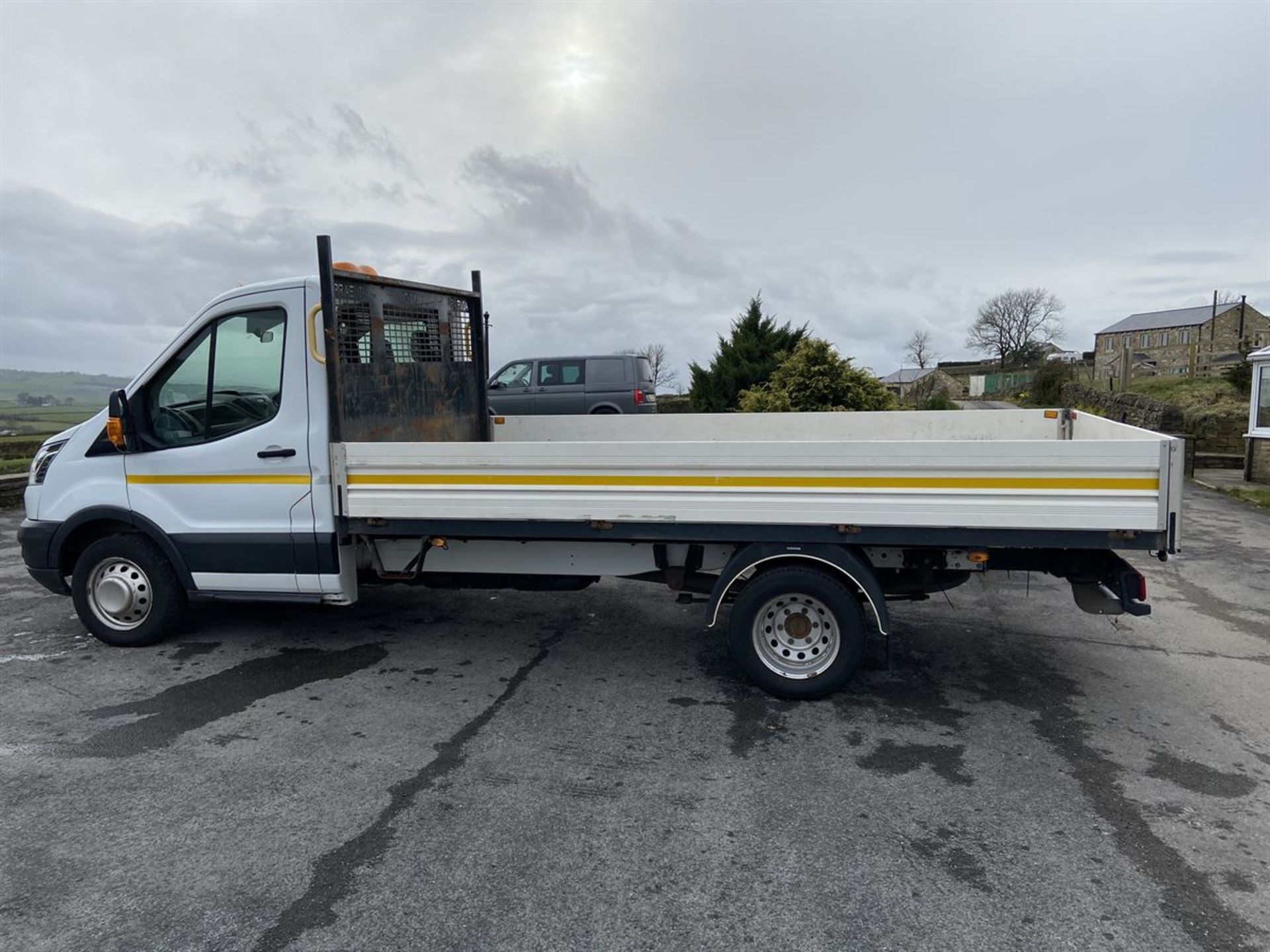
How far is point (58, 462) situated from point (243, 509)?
1470 millimetres

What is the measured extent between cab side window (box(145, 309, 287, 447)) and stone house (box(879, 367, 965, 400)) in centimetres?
1939

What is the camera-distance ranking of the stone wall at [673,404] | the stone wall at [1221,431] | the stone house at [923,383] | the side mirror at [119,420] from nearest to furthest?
the side mirror at [119,420]
the stone wall at [1221,431]
the stone wall at [673,404]
the stone house at [923,383]

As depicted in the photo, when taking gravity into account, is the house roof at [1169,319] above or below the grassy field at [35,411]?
above

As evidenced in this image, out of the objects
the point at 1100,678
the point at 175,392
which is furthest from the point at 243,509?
the point at 1100,678

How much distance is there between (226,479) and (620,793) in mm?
3314

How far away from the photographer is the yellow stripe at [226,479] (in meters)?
5.21

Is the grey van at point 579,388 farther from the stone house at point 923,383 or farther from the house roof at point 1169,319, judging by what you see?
the house roof at point 1169,319

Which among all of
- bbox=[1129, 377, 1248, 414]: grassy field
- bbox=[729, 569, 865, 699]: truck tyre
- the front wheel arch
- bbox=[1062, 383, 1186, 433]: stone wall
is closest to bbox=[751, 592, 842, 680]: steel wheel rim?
bbox=[729, 569, 865, 699]: truck tyre

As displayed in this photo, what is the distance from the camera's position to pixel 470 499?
16.0 feet

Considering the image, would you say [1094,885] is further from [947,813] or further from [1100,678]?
[1100,678]

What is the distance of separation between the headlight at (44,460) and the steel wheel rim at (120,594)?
0.75 m

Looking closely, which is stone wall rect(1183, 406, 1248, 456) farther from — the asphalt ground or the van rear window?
the asphalt ground

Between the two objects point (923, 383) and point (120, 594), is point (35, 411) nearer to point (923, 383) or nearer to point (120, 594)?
point (120, 594)

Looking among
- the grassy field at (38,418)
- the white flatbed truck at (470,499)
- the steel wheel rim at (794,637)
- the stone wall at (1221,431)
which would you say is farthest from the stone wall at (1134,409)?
the grassy field at (38,418)
